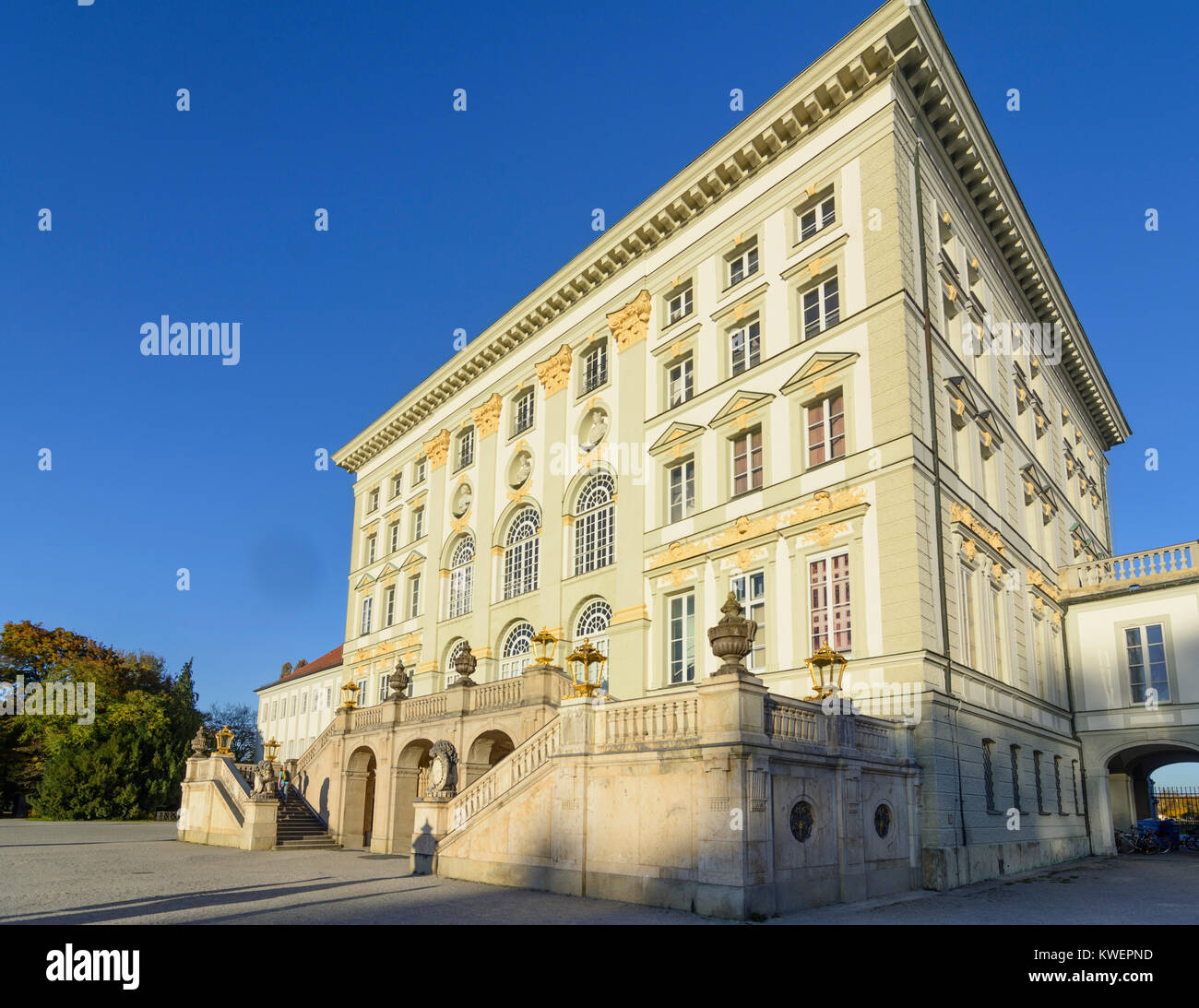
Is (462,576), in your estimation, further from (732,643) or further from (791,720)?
(732,643)

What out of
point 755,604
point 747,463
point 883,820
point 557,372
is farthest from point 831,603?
point 557,372

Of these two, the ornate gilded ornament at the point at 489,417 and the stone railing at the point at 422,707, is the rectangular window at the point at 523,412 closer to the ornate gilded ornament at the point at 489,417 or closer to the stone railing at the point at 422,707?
the ornate gilded ornament at the point at 489,417

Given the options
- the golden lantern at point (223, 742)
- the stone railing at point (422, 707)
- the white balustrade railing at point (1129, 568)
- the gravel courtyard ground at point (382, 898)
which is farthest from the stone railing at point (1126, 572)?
the golden lantern at point (223, 742)

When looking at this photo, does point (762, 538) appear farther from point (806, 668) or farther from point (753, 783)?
point (753, 783)

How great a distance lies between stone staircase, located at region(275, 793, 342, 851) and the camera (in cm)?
2934

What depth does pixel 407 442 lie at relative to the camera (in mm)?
43875

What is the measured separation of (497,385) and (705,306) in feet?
40.1

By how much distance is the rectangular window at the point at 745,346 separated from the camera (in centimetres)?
2564

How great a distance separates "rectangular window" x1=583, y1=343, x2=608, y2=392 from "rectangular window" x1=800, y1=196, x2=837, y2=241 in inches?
338

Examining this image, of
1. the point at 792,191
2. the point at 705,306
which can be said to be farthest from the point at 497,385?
the point at 792,191

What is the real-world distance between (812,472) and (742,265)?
25.3ft

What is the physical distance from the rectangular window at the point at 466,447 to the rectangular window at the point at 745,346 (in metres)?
15.0

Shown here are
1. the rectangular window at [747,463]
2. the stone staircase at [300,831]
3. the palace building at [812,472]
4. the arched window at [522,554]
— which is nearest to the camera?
the palace building at [812,472]

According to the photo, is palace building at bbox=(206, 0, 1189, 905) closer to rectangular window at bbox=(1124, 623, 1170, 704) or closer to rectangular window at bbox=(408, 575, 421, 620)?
rectangular window at bbox=(1124, 623, 1170, 704)
